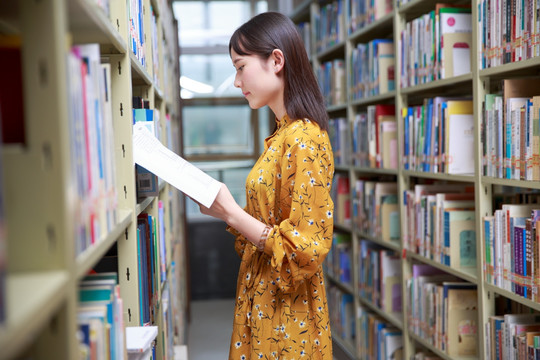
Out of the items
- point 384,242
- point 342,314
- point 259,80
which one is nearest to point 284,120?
point 259,80

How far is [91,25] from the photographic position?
2.84 feet

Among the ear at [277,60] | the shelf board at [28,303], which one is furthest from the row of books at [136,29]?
the shelf board at [28,303]

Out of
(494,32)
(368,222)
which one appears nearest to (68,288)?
(494,32)

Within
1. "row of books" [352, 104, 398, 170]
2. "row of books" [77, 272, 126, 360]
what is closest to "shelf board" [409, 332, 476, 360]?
"row of books" [352, 104, 398, 170]

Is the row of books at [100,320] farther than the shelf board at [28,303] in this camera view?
Yes

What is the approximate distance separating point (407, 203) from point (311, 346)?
4.21ft

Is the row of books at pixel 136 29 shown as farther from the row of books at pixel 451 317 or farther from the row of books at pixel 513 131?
the row of books at pixel 451 317

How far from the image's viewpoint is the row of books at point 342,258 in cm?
371

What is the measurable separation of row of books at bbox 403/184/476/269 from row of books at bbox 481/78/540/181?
322 mm

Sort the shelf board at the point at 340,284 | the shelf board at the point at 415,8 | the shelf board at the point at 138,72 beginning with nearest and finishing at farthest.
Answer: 1. the shelf board at the point at 138,72
2. the shelf board at the point at 415,8
3. the shelf board at the point at 340,284

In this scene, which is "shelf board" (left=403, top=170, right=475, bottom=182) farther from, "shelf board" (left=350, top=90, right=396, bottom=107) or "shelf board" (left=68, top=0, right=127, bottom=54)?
"shelf board" (left=68, top=0, right=127, bottom=54)

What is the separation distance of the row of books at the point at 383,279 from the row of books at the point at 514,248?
3.28 ft

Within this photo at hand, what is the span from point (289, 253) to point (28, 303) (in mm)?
973

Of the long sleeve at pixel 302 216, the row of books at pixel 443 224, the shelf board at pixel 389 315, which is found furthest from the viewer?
the shelf board at pixel 389 315
